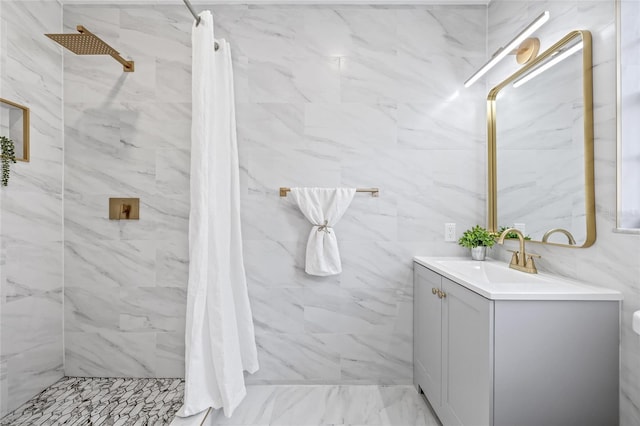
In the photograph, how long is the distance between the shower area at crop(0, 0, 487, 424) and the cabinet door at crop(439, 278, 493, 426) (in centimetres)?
59

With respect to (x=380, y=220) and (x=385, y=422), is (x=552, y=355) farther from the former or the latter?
(x=380, y=220)

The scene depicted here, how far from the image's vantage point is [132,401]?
1.92m

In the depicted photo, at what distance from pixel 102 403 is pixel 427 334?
1.81 metres

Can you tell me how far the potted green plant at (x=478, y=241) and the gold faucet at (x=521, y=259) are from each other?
25 centimetres

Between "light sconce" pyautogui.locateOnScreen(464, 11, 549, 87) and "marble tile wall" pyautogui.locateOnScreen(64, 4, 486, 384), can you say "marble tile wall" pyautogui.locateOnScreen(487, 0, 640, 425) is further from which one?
"marble tile wall" pyautogui.locateOnScreen(64, 4, 486, 384)

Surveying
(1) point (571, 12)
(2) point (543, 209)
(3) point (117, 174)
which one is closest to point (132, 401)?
(3) point (117, 174)

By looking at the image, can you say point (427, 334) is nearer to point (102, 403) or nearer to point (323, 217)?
point (323, 217)

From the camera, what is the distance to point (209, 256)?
174 centimetres

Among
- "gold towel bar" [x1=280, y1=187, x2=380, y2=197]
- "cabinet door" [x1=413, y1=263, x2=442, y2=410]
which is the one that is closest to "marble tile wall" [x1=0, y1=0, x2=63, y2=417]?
"gold towel bar" [x1=280, y1=187, x2=380, y2=197]

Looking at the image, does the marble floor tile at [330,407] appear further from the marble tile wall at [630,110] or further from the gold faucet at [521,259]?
the marble tile wall at [630,110]

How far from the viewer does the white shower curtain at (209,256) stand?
5.41 feet

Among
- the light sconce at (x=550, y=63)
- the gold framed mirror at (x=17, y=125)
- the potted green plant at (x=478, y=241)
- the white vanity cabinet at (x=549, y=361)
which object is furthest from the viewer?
the potted green plant at (x=478, y=241)

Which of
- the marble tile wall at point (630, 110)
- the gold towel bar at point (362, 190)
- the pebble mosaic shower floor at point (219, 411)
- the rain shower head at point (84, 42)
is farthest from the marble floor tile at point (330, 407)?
the rain shower head at point (84, 42)

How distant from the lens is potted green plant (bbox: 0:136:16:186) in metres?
1.76
